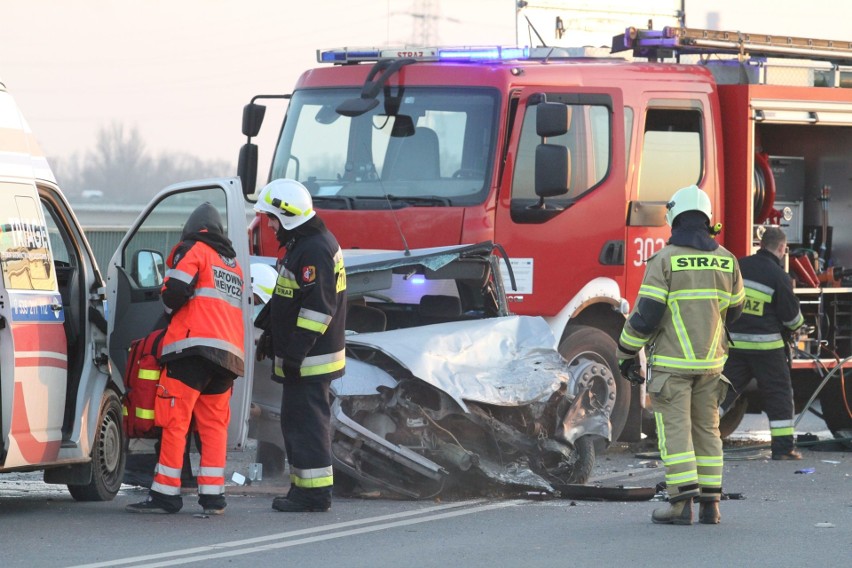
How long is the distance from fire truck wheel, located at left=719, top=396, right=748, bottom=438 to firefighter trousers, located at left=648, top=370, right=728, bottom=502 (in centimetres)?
445

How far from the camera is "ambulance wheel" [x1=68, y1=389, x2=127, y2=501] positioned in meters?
8.34

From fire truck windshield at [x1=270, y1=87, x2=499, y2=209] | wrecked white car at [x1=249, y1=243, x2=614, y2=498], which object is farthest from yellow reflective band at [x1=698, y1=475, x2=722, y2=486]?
fire truck windshield at [x1=270, y1=87, x2=499, y2=209]

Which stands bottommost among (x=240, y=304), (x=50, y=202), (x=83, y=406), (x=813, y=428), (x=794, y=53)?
(x=813, y=428)

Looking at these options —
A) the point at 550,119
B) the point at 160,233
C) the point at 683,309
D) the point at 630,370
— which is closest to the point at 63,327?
the point at 630,370

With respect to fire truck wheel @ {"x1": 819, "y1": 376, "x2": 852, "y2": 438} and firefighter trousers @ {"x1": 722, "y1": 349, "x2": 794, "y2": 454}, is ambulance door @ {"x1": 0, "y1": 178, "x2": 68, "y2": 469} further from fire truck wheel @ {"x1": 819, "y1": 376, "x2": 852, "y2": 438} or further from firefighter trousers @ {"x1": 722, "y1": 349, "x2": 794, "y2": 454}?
fire truck wheel @ {"x1": 819, "y1": 376, "x2": 852, "y2": 438}

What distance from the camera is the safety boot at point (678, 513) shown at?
25.7 feet

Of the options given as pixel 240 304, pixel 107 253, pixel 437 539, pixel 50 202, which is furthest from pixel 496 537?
pixel 107 253

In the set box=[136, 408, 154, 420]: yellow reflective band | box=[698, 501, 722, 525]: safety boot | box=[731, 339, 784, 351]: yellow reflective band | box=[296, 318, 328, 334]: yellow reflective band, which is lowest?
box=[698, 501, 722, 525]: safety boot

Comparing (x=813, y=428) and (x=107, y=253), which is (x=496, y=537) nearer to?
(x=813, y=428)

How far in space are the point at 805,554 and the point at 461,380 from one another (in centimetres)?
256

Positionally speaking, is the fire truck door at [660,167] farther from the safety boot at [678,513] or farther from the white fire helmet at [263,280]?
the safety boot at [678,513]

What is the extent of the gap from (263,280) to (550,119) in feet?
7.58

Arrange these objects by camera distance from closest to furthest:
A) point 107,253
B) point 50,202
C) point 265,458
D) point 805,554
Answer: point 805,554, point 50,202, point 265,458, point 107,253

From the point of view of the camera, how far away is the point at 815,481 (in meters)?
10.0
